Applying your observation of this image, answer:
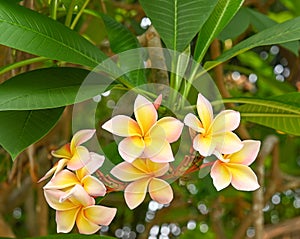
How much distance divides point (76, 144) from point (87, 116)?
0.45 feet

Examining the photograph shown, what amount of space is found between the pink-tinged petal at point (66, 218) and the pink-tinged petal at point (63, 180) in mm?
31

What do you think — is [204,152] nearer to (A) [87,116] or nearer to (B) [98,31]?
(A) [87,116]

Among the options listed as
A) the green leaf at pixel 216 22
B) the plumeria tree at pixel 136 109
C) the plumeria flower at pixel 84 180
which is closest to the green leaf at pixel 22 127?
the plumeria tree at pixel 136 109

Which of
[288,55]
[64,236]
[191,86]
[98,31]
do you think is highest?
[191,86]

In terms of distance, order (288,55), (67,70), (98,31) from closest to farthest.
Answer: (67,70) < (98,31) < (288,55)

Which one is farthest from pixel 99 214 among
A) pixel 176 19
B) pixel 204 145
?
pixel 176 19

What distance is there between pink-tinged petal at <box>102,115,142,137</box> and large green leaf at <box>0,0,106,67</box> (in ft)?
0.38

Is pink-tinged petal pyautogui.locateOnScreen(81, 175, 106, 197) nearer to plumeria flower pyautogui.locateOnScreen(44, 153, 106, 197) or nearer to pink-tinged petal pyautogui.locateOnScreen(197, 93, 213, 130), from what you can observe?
plumeria flower pyautogui.locateOnScreen(44, 153, 106, 197)

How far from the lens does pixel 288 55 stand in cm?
186

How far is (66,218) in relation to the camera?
63 cm

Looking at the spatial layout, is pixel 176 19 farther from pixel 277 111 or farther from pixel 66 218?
pixel 66 218

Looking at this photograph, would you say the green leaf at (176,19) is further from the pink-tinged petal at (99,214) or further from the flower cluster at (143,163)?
the pink-tinged petal at (99,214)

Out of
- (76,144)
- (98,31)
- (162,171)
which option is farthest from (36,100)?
→ (98,31)

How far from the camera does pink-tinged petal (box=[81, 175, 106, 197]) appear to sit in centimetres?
60
